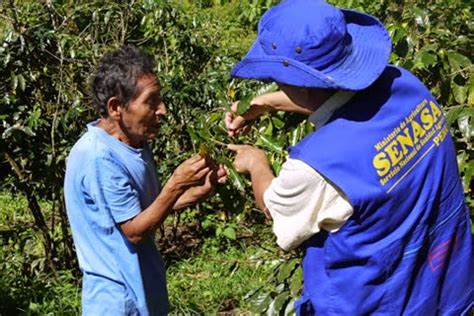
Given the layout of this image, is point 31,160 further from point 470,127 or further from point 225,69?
point 470,127

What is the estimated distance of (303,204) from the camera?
1958 millimetres

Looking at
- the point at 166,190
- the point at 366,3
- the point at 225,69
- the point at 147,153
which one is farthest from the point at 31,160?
the point at 366,3

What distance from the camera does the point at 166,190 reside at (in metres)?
2.55

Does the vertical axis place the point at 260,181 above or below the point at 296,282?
above

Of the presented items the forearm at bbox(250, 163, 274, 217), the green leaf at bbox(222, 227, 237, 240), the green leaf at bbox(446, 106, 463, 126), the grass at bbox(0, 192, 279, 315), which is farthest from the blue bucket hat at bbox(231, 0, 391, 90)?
the green leaf at bbox(222, 227, 237, 240)

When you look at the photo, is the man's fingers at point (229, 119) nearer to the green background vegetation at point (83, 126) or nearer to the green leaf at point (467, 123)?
the green leaf at point (467, 123)

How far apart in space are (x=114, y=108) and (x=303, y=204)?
37.1 inches

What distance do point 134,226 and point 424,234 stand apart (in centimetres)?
95

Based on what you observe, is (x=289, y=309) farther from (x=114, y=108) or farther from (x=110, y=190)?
(x=114, y=108)

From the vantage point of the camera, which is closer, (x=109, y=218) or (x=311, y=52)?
(x=311, y=52)

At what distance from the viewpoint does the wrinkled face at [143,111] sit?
2668 millimetres

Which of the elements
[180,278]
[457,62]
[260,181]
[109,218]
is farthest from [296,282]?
[180,278]

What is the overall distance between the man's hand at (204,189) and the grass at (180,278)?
1171mm

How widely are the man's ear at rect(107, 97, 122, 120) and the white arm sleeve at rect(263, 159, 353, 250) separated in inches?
32.4
